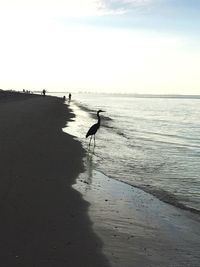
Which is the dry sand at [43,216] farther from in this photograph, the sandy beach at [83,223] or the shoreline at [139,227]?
the shoreline at [139,227]

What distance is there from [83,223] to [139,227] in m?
1.06

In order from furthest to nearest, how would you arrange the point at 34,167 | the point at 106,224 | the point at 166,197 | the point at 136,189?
the point at 34,167 → the point at 136,189 → the point at 166,197 → the point at 106,224

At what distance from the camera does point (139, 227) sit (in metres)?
8.09

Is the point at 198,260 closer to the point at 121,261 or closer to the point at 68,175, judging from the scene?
the point at 121,261

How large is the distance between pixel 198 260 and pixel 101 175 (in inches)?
276

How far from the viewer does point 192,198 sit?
1109cm

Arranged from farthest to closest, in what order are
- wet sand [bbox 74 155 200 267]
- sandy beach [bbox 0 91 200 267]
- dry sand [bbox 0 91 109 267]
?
wet sand [bbox 74 155 200 267]
sandy beach [bbox 0 91 200 267]
dry sand [bbox 0 91 109 267]

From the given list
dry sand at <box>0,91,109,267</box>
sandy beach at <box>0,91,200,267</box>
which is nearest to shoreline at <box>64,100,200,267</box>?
sandy beach at <box>0,91,200,267</box>

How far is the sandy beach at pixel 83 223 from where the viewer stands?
6.27 meters

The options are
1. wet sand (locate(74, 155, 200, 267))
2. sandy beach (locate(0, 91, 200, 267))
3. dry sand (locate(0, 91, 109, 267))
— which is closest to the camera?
dry sand (locate(0, 91, 109, 267))

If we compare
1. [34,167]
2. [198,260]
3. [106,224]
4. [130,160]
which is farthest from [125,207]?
[130,160]

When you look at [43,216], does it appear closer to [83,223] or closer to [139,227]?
[83,223]

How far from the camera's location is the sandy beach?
20.6 feet

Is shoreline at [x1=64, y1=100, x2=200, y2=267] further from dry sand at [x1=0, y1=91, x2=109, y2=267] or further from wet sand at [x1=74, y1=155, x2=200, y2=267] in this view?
dry sand at [x1=0, y1=91, x2=109, y2=267]
